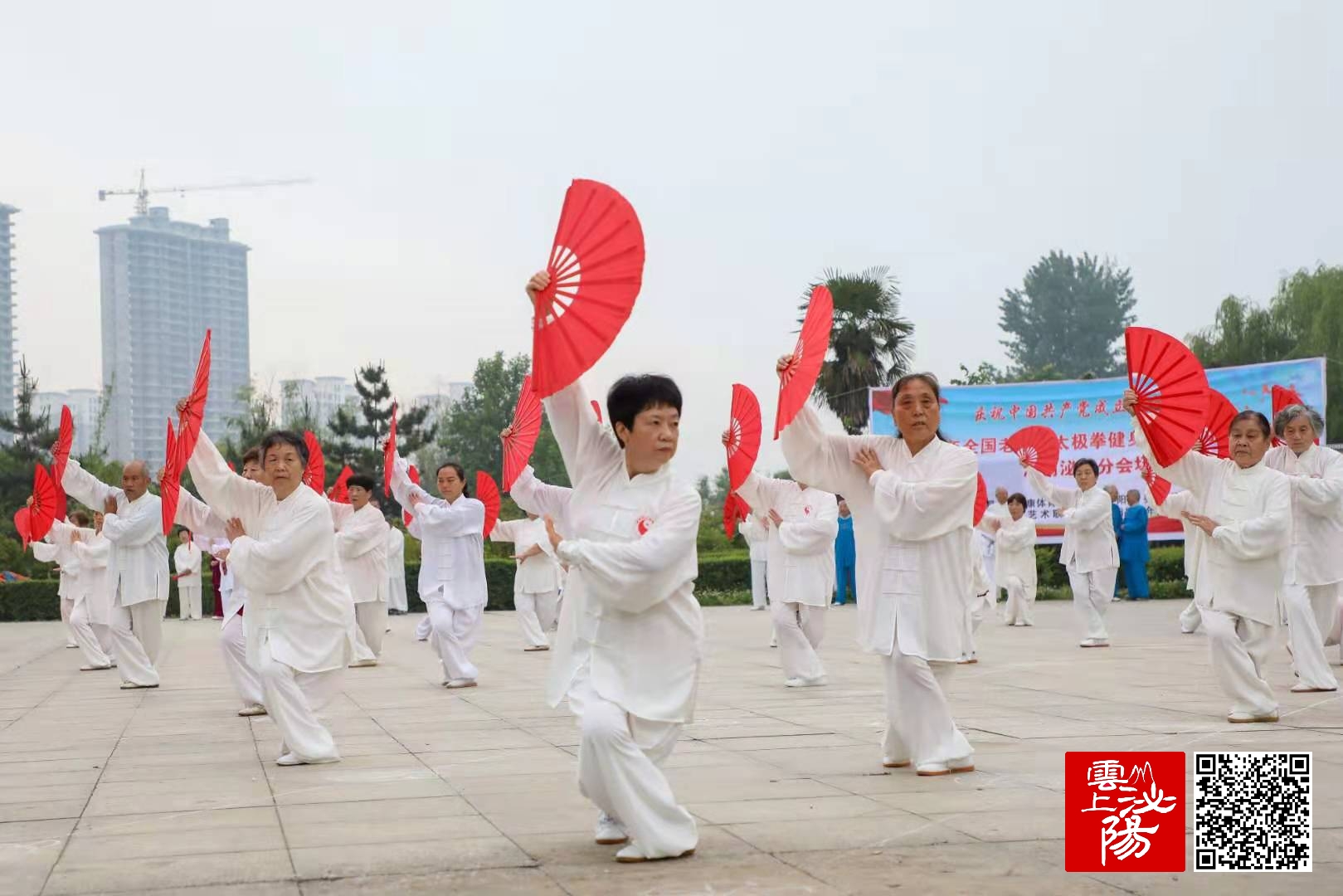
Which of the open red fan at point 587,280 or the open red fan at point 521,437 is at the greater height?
the open red fan at point 587,280

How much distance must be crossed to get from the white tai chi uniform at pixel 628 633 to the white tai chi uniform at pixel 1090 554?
1055cm

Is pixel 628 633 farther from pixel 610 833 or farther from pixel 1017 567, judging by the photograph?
pixel 1017 567

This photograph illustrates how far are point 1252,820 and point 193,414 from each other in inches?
242

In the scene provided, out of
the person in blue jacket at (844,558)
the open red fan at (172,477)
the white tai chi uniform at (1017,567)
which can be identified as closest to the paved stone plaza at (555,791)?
the open red fan at (172,477)

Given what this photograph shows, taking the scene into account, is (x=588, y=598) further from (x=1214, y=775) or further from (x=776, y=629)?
(x=776, y=629)

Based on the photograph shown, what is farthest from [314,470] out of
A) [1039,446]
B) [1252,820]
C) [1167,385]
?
[1039,446]

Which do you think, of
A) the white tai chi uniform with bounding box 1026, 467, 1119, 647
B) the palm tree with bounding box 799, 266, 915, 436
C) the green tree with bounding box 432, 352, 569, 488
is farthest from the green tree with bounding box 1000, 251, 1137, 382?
the white tai chi uniform with bounding box 1026, 467, 1119, 647

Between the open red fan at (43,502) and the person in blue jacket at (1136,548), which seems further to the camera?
the person in blue jacket at (1136,548)

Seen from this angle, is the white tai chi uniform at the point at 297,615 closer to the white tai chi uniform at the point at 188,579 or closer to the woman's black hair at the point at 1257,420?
the woman's black hair at the point at 1257,420

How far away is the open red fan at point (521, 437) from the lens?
33.6 feet

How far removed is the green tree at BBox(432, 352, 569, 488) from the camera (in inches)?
2362

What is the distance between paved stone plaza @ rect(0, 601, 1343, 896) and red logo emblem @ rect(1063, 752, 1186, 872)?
91 mm

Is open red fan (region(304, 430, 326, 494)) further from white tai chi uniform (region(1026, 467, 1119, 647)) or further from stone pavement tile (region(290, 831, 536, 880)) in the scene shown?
white tai chi uniform (region(1026, 467, 1119, 647))

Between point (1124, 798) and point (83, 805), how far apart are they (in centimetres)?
448
